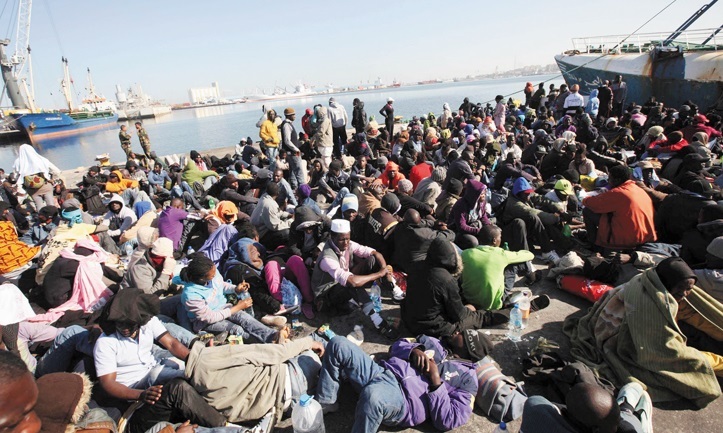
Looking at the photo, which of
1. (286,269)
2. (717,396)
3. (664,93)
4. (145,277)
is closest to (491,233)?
(717,396)

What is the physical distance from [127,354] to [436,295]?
101 inches

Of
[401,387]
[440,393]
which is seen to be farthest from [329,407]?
[440,393]

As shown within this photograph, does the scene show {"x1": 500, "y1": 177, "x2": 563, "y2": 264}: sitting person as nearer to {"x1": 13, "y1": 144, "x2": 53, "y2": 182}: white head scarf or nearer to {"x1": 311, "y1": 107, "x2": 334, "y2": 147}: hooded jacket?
{"x1": 311, "y1": 107, "x2": 334, "y2": 147}: hooded jacket

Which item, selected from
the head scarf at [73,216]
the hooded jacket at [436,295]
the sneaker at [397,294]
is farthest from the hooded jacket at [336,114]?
the hooded jacket at [436,295]

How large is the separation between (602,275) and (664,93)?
14.8 metres

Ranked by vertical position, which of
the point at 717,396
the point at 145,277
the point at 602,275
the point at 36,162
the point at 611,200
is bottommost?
the point at 717,396

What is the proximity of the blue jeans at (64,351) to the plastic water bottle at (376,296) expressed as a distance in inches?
106

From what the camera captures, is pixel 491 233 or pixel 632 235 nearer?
pixel 491 233

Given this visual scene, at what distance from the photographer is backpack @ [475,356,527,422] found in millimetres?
2754

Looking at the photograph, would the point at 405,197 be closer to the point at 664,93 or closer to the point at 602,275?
the point at 602,275

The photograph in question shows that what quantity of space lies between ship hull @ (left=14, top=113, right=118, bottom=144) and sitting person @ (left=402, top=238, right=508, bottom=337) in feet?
162

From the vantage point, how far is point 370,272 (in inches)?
173

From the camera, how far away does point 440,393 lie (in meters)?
2.75

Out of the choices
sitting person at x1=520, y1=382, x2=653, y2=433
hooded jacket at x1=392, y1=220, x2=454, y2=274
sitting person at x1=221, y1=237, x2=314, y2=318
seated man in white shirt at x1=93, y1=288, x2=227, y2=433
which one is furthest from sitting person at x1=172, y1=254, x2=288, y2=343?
sitting person at x1=520, y1=382, x2=653, y2=433
